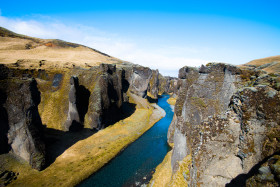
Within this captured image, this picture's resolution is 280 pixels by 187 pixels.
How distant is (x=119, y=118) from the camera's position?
160 ft

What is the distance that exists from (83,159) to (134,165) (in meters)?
9.82

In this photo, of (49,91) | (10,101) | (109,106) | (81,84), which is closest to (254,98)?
(10,101)

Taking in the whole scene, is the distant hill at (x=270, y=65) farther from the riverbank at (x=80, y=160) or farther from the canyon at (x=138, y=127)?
the riverbank at (x=80, y=160)

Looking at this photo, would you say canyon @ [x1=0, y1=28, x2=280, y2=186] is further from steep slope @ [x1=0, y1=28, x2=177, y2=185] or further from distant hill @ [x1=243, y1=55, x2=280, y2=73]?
distant hill @ [x1=243, y1=55, x2=280, y2=73]

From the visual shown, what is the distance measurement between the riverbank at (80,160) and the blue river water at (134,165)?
1.27 metres

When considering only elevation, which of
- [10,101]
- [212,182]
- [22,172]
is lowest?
[22,172]

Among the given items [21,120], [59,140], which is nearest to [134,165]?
[59,140]

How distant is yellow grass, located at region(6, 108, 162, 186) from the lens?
20.9m

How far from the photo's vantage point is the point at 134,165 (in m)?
→ 26.2

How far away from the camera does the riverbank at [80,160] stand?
2088 cm

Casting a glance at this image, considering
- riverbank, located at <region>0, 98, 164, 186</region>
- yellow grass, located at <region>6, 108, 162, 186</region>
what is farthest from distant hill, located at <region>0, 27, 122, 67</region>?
riverbank, located at <region>0, 98, 164, 186</region>

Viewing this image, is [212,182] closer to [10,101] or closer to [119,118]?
[10,101]

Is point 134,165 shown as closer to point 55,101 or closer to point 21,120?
point 21,120

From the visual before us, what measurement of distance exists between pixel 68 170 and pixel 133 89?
5742cm
